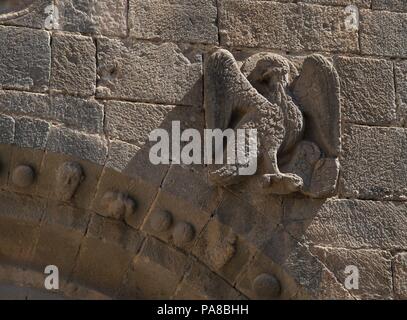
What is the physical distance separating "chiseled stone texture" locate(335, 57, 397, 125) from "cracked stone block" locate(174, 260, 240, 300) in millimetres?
1236

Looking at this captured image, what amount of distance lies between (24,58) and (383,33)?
7.19ft

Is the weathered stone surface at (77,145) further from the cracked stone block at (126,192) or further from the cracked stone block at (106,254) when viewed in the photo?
the cracked stone block at (106,254)

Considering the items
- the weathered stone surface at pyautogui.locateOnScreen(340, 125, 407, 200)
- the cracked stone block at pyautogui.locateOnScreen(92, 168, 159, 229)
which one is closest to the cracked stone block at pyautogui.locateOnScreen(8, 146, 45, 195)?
the cracked stone block at pyautogui.locateOnScreen(92, 168, 159, 229)

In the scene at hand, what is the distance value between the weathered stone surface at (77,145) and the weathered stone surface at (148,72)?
29 cm

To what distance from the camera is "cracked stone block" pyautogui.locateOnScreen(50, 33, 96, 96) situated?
5.92 m

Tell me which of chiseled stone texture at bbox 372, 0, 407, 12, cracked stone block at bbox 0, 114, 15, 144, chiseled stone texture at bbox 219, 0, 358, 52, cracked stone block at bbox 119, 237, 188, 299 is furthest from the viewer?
chiseled stone texture at bbox 372, 0, 407, 12

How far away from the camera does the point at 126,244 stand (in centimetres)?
585

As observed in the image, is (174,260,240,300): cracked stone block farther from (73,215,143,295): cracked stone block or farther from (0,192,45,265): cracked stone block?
(0,192,45,265): cracked stone block

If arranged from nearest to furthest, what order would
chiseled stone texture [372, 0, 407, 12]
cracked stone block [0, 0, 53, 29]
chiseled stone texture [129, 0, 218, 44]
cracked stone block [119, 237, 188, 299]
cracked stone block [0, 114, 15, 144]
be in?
cracked stone block [0, 114, 15, 144]
cracked stone block [119, 237, 188, 299]
cracked stone block [0, 0, 53, 29]
chiseled stone texture [129, 0, 218, 44]
chiseled stone texture [372, 0, 407, 12]

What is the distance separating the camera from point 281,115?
19.6 feet

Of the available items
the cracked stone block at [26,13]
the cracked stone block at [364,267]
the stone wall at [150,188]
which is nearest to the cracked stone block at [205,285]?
the stone wall at [150,188]

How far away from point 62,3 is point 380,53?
1.93 meters

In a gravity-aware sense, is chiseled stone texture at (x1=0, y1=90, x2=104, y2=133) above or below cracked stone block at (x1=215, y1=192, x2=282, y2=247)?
above

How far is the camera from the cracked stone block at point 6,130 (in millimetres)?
5727
